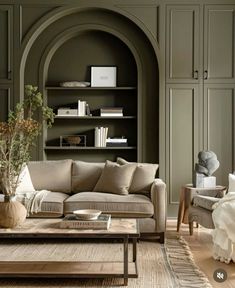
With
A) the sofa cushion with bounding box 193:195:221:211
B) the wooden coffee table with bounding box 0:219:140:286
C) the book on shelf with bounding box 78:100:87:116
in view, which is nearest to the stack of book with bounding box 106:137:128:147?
the book on shelf with bounding box 78:100:87:116

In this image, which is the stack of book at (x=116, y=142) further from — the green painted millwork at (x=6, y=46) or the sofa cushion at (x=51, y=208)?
the sofa cushion at (x=51, y=208)

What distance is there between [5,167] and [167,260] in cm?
165

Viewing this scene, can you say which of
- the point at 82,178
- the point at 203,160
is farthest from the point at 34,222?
the point at 203,160

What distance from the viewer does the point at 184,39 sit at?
6707 millimetres

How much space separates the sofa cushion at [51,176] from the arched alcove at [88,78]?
102cm

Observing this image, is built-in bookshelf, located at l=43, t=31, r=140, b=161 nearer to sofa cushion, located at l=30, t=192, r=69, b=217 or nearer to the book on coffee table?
sofa cushion, located at l=30, t=192, r=69, b=217

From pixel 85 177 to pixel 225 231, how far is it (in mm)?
2077

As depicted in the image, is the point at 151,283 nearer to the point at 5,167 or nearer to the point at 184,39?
the point at 5,167

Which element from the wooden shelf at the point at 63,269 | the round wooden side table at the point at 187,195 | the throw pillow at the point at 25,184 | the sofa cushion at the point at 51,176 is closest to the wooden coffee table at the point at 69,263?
the wooden shelf at the point at 63,269

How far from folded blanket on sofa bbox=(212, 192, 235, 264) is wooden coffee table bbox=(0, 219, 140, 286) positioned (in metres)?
0.77

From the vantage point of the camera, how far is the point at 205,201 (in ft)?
16.8

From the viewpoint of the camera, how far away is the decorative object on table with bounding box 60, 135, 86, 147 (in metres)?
6.98

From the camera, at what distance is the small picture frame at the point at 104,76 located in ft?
23.2

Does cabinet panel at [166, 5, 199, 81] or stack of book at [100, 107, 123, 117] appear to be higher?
cabinet panel at [166, 5, 199, 81]
